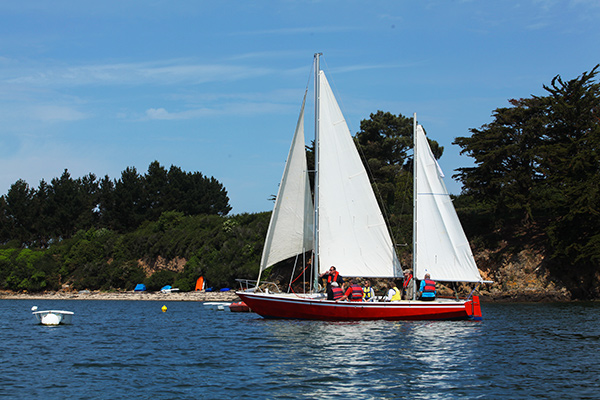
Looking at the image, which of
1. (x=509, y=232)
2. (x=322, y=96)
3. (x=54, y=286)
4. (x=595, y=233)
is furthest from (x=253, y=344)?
(x=54, y=286)

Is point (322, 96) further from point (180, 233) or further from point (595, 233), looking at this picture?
point (180, 233)

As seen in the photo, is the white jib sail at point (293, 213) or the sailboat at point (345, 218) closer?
the white jib sail at point (293, 213)

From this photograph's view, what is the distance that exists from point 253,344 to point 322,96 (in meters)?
13.4

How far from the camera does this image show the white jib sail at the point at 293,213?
3088 centimetres

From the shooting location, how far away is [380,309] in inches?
1140

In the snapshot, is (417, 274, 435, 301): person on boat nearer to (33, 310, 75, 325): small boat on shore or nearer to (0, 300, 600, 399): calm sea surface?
(0, 300, 600, 399): calm sea surface

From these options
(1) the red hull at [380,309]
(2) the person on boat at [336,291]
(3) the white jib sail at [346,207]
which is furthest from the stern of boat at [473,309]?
(2) the person on boat at [336,291]

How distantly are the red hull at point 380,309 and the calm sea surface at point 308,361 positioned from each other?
0.51 m

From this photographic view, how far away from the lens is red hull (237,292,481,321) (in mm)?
28719

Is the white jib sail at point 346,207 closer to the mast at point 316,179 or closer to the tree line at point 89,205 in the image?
the mast at point 316,179

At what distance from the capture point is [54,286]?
276 ft

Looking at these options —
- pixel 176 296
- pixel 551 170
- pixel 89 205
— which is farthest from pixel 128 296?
pixel 551 170

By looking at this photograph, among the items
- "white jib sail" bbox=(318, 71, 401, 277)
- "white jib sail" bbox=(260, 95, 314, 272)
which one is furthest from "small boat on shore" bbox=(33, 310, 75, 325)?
"white jib sail" bbox=(318, 71, 401, 277)

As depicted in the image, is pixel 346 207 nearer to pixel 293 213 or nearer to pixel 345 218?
pixel 345 218
